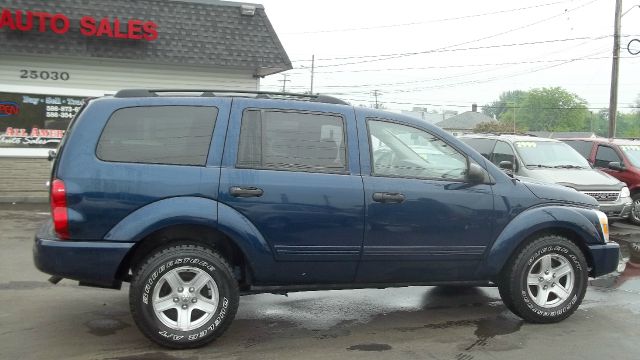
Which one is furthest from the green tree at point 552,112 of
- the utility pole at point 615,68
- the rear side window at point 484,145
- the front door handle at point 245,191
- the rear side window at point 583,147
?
the front door handle at point 245,191

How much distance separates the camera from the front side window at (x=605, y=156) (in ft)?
39.8

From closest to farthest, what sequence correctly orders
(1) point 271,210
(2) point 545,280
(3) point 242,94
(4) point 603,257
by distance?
(1) point 271,210
(3) point 242,94
(2) point 545,280
(4) point 603,257

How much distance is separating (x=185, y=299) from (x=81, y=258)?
30.9 inches

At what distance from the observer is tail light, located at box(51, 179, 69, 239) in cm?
400

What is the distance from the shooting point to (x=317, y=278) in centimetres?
452

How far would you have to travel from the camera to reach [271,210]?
4293mm

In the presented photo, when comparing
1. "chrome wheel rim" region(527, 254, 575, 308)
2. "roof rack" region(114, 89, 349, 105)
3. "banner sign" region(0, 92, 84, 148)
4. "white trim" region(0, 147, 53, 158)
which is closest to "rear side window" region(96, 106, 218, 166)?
"roof rack" region(114, 89, 349, 105)

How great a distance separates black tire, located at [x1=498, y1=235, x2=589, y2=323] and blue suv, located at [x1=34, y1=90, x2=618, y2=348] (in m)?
0.01

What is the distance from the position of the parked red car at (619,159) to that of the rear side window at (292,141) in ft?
30.0

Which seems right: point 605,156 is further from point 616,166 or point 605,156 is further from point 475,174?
point 475,174

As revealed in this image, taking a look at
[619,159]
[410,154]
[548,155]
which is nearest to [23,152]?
[410,154]

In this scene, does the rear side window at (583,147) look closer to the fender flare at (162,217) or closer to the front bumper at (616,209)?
the front bumper at (616,209)

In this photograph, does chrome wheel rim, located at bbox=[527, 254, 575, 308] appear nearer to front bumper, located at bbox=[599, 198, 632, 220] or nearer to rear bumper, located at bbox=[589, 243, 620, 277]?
rear bumper, located at bbox=[589, 243, 620, 277]

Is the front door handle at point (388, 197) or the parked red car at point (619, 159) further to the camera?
the parked red car at point (619, 159)
